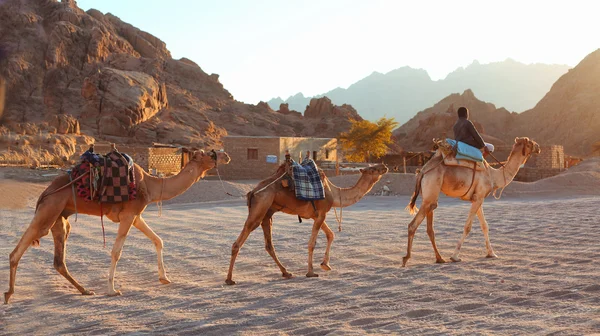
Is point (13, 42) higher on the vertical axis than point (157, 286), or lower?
higher

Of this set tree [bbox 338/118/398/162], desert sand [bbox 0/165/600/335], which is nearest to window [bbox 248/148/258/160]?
tree [bbox 338/118/398/162]

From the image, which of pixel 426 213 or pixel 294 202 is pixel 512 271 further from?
pixel 294 202

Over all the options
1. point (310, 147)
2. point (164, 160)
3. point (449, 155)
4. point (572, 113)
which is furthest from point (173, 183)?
point (572, 113)

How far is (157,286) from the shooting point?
26.5ft

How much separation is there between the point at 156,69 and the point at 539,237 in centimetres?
9205

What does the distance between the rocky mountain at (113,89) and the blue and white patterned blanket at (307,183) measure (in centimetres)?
5408

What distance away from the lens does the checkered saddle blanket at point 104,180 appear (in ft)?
25.2

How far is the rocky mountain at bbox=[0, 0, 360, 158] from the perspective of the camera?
71875 mm

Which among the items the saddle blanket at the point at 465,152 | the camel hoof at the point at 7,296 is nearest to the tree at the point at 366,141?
the saddle blanket at the point at 465,152

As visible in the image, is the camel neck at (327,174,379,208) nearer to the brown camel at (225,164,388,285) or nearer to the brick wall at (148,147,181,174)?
the brown camel at (225,164,388,285)

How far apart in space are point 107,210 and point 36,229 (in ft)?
3.05

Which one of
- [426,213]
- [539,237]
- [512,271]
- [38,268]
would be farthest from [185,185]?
[539,237]

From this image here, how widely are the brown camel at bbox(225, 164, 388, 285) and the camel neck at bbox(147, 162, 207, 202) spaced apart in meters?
0.91

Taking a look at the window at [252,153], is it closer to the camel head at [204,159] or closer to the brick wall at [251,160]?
the brick wall at [251,160]
